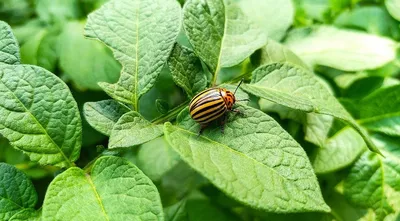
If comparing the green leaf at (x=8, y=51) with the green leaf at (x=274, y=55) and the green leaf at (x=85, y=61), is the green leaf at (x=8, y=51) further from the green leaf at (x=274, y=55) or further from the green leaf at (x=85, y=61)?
the green leaf at (x=274, y=55)

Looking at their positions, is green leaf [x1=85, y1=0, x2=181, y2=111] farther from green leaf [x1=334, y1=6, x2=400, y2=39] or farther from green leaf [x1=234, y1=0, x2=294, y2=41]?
green leaf [x1=334, y1=6, x2=400, y2=39]

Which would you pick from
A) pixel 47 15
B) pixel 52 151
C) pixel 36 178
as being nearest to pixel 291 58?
pixel 52 151

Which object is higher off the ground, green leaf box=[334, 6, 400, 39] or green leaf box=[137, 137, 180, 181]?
green leaf box=[334, 6, 400, 39]

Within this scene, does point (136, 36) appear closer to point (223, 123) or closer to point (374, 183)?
point (223, 123)

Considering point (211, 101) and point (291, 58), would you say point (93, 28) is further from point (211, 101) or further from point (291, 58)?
point (291, 58)

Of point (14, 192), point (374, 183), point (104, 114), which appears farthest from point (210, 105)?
point (374, 183)

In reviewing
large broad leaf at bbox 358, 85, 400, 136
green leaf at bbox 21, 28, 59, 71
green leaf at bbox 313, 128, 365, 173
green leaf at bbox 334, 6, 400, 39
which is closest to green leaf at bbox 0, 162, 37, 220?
green leaf at bbox 21, 28, 59, 71
